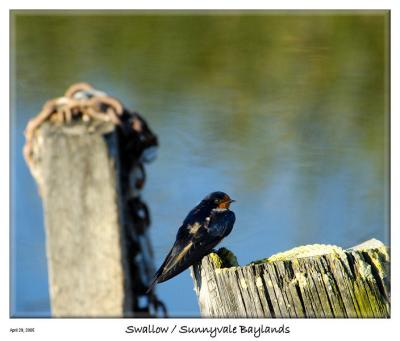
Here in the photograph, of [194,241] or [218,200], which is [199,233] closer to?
[194,241]

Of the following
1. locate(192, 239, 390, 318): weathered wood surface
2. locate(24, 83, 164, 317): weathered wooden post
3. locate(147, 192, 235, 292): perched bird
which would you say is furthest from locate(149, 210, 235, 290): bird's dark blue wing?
locate(24, 83, 164, 317): weathered wooden post

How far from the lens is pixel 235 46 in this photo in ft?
10.6

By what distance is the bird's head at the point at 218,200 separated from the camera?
3.08m

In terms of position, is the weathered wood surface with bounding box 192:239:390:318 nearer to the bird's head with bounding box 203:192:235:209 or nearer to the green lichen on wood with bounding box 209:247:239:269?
the green lichen on wood with bounding box 209:247:239:269

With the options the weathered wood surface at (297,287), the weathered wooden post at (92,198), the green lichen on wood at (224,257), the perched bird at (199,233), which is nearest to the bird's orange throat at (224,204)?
the perched bird at (199,233)

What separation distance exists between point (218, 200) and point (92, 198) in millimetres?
1212

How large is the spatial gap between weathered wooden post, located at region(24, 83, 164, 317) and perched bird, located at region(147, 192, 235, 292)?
1.88 feet

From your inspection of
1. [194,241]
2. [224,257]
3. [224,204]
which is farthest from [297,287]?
[224,204]

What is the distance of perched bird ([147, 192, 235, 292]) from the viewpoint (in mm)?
2771

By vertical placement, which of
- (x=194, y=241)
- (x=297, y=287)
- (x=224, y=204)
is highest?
(x=224, y=204)

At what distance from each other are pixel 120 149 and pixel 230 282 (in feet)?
2.12

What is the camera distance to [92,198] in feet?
6.40
